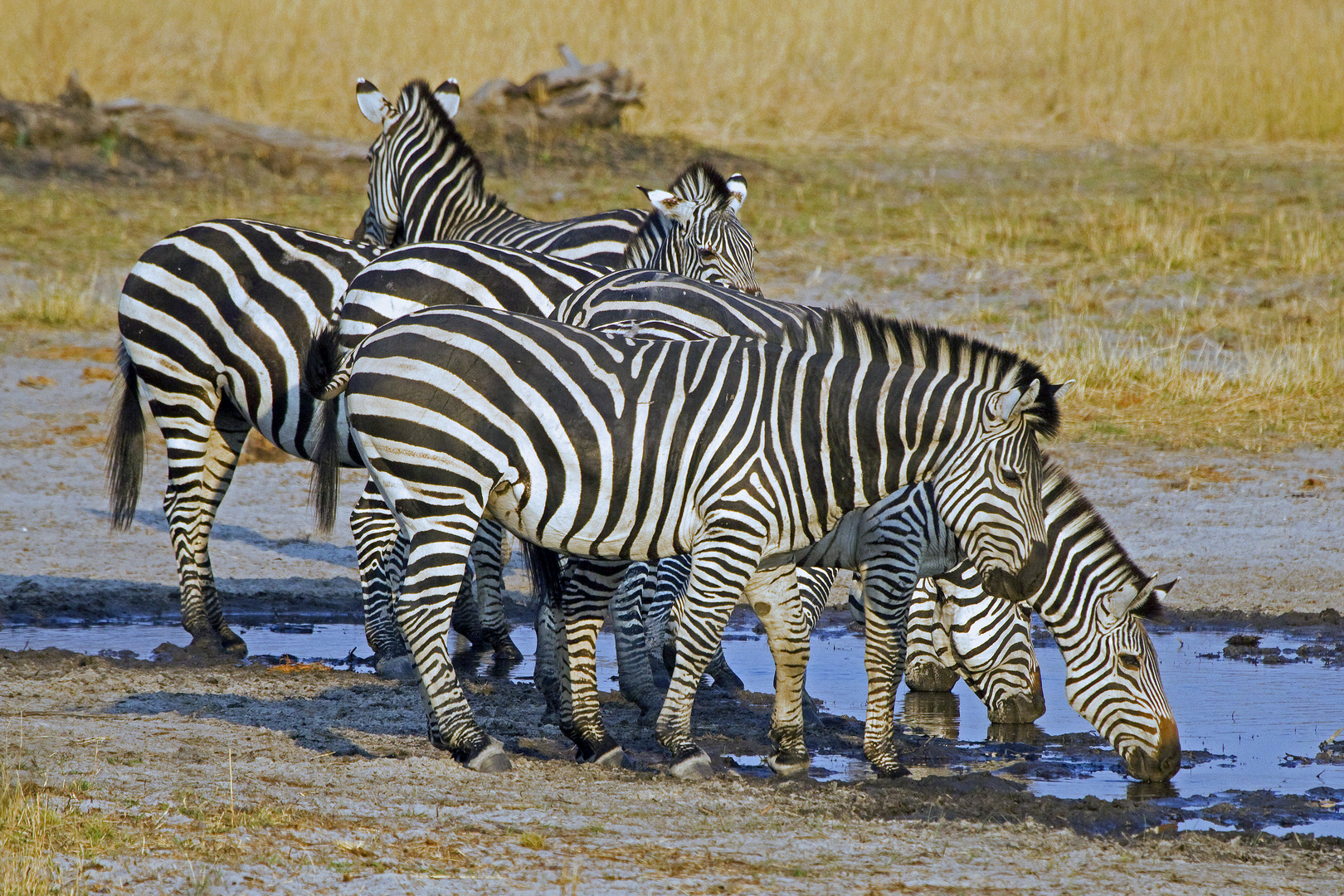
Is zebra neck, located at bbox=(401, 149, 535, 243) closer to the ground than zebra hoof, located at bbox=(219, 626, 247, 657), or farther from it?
farther from it

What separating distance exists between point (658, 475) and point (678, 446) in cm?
13

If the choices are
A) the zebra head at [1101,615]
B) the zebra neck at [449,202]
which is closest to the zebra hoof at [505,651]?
the zebra neck at [449,202]

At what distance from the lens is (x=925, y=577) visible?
297 inches

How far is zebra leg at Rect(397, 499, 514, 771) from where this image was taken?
5.80m

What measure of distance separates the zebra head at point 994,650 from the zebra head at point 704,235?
2287 millimetres

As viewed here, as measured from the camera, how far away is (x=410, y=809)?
5.37 meters

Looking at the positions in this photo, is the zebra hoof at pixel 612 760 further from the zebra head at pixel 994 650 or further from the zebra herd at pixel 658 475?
the zebra head at pixel 994 650

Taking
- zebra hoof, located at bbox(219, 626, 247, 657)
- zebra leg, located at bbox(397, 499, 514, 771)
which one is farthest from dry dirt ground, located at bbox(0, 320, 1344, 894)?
zebra hoof, located at bbox(219, 626, 247, 657)

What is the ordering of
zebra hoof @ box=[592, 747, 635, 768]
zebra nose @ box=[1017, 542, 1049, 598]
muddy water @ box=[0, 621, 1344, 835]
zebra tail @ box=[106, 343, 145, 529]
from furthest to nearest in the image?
zebra tail @ box=[106, 343, 145, 529] → muddy water @ box=[0, 621, 1344, 835] → zebra hoof @ box=[592, 747, 635, 768] → zebra nose @ box=[1017, 542, 1049, 598]

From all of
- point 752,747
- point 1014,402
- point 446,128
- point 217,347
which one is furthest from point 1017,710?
point 446,128

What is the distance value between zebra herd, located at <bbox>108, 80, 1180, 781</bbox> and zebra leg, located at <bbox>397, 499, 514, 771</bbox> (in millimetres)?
11

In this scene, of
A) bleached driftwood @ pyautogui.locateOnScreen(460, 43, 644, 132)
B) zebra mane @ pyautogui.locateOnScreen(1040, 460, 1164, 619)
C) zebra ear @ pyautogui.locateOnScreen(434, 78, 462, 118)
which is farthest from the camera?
bleached driftwood @ pyautogui.locateOnScreen(460, 43, 644, 132)

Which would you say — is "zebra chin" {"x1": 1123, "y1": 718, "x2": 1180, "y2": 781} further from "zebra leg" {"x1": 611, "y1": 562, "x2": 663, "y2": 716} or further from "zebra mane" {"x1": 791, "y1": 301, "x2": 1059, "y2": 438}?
"zebra leg" {"x1": 611, "y1": 562, "x2": 663, "y2": 716}

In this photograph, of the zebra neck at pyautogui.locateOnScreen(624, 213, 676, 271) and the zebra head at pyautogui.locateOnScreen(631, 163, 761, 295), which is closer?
the zebra head at pyautogui.locateOnScreen(631, 163, 761, 295)
